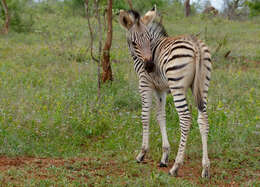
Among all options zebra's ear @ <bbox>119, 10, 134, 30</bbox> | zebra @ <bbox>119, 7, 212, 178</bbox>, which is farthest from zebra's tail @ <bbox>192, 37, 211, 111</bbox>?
zebra's ear @ <bbox>119, 10, 134, 30</bbox>

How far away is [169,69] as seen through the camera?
4.80 m

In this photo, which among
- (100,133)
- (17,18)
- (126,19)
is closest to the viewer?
(126,19)

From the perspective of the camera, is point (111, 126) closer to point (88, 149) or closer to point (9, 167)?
point (88, 149)

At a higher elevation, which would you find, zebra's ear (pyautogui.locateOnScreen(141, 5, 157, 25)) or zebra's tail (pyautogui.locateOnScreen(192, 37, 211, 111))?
zebra's ear (pyautogui.locateOnScreen(141, 5, 157, 25))

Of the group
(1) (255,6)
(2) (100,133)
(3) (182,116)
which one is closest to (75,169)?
(2) (100,133)

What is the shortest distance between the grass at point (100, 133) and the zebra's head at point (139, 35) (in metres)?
1.49

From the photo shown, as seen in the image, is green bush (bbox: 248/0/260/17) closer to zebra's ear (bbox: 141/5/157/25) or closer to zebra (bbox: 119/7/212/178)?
zebra (bbox: 119/7/212/178)

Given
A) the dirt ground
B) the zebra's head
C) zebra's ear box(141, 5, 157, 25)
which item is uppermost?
zebra's ear box(141, 5, 157, 25)

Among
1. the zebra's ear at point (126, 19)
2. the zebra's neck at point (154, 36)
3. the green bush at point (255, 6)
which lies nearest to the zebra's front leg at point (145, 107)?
the zebra's neck at point (154, 36)

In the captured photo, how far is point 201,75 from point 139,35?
1083mm

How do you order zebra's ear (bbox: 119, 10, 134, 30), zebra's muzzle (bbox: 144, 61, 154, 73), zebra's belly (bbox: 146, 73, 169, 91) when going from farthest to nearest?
zebra's ear (bbox: 119, 10, 134, 30)
zebra's belly (bbox: 146, 73, 169, 91)
zebra's muzzle (bbox: 144, 61, 154, 73)

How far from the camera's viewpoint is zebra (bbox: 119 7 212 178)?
187 inches

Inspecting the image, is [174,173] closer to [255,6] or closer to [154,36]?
[154,36]

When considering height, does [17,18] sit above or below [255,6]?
below
